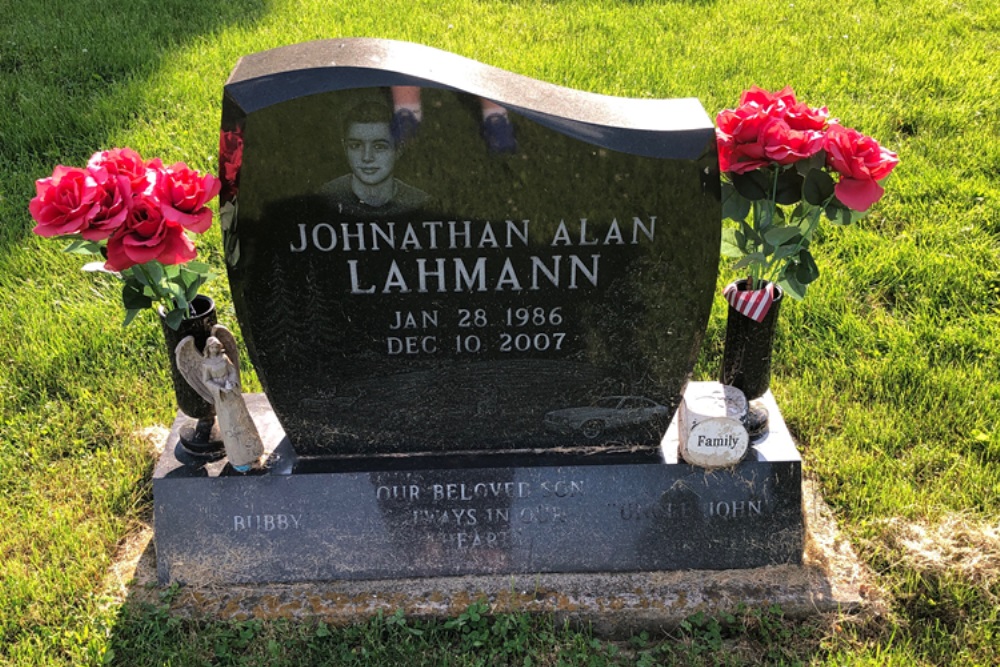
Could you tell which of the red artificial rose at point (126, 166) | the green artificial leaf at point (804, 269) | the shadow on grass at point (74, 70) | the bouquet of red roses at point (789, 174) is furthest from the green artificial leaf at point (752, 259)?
the shadow on grass at point (74, 70)

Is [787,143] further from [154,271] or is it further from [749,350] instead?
[154,271]

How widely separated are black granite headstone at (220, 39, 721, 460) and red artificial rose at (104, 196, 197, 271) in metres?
0.16

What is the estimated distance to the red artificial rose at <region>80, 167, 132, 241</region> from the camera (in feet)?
8.77

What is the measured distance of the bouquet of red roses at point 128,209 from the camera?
2680 millimetres

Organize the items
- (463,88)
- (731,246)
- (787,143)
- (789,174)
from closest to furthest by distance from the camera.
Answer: (463,88), (787,143), (789,174), (731,246)

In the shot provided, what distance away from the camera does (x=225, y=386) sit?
9.79 ft

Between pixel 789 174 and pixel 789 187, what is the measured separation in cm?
4

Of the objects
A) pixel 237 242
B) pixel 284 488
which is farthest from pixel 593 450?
pixel 237 242

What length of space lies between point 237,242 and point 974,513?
2617 millimetres

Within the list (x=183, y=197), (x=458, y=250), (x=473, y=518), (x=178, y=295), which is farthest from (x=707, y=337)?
(x=183, y=197)

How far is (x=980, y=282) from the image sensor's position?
176 inches

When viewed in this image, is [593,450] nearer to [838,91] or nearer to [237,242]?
[237,242]

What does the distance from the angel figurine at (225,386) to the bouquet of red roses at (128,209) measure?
0.83 feet

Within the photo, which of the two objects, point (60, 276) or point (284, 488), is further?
point (60, 276)
